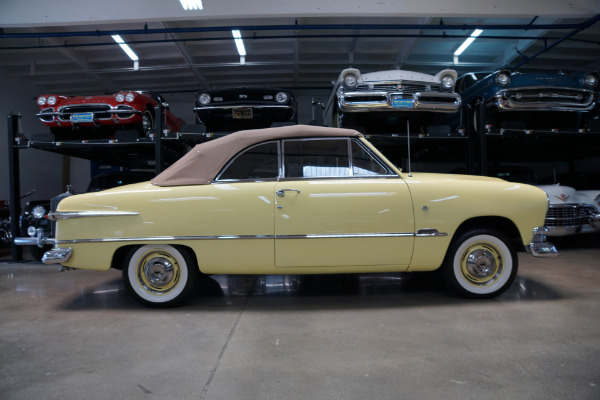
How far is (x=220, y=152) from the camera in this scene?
10.3 ft

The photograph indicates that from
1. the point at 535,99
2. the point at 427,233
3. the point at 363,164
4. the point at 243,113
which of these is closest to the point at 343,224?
the point at 363,164

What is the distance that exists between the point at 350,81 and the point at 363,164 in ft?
9.00

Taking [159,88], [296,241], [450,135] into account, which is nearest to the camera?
[296,241]

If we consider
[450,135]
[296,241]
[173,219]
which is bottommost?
[296,241]

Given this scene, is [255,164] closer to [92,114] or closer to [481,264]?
[481,264]

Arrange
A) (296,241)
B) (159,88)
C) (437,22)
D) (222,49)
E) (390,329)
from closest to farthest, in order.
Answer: (390,329), (296,241), (437,22), (222,49), (159,88)

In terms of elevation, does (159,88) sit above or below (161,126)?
above

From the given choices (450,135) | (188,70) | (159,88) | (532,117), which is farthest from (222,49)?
(532,117)

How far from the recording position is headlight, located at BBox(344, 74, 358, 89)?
5402mm

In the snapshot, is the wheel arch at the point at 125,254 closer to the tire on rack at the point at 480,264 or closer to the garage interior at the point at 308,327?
the garage interior at the point at 308,327

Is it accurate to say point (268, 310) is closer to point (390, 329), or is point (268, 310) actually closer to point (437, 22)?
point (390, 329)

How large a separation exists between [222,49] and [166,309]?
23.4 feet

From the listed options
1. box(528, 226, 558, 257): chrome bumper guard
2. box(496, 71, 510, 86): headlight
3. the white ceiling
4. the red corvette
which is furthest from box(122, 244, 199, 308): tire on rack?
box(496, 71, 510, 86): headlight

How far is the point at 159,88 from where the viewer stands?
1114cm
